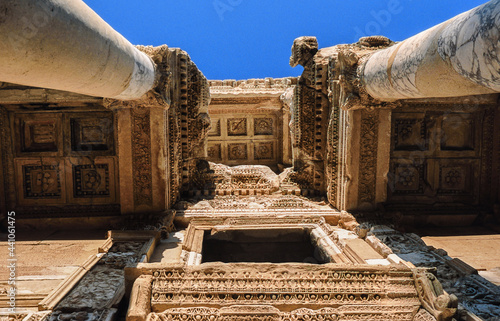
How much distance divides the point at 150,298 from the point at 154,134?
319 cm

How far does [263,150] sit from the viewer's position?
9.47 meters

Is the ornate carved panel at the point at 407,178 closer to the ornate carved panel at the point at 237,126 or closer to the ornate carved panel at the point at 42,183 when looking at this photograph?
the ornate carved panel at the point at 237,126

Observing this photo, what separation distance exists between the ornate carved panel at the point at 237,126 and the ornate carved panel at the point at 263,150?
0.55 metres

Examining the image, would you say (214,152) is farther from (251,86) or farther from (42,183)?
(42,183)

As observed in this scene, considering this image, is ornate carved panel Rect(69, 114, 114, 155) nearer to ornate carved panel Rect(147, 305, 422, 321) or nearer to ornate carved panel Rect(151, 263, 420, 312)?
ornate carved panel Rect(151, 263, 420, 312)

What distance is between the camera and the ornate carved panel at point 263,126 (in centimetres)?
943

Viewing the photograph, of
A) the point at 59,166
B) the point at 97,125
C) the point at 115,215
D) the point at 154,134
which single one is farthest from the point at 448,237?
the point at 59,166

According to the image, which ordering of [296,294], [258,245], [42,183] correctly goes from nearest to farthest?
[296,294], [258,245], [42,183]

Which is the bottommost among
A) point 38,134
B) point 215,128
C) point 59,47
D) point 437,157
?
point 437,157

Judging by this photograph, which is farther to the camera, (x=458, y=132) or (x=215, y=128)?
(x=215, y=128)

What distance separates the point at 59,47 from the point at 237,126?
7402 millimetres

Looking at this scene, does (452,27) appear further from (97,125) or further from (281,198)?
(97,125)

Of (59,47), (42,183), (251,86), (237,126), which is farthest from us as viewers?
(251,86)

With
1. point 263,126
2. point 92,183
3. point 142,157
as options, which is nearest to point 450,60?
point 142,157
